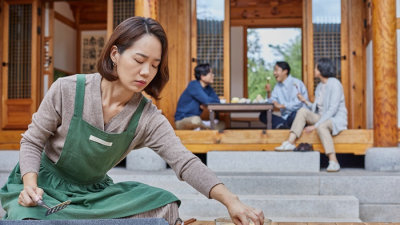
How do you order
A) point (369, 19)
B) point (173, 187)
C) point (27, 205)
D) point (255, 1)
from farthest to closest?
point (255, 1) < point (369, 19) < point (173, 187) < point (27, 205)

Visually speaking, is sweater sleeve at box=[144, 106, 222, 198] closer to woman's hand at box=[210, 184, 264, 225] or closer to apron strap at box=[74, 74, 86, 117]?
woman's hand at box=[210, 184, 264, 225]

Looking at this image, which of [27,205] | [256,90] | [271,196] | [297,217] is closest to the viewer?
[27,205]

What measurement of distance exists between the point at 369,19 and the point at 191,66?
8.09 ft

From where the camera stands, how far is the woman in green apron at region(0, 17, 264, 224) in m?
2.03

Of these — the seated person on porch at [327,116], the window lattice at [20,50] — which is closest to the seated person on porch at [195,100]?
the seated person on porch at [327,116]

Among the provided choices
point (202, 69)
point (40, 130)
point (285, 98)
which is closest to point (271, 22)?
point (285, 98)

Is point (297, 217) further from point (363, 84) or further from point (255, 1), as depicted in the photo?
point (255, 1)

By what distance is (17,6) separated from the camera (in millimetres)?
7859

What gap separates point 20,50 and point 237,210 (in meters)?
6.71

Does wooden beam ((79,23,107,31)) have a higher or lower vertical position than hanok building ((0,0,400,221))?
higher

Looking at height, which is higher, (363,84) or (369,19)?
(369,19)

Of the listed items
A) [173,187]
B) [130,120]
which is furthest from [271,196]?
[130,120]

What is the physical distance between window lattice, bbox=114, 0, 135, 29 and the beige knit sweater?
17.5 ft

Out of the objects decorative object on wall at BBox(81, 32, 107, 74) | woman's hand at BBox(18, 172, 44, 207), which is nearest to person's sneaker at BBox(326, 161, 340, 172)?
woman's hand at BBox(18, 172, 44, 207)
